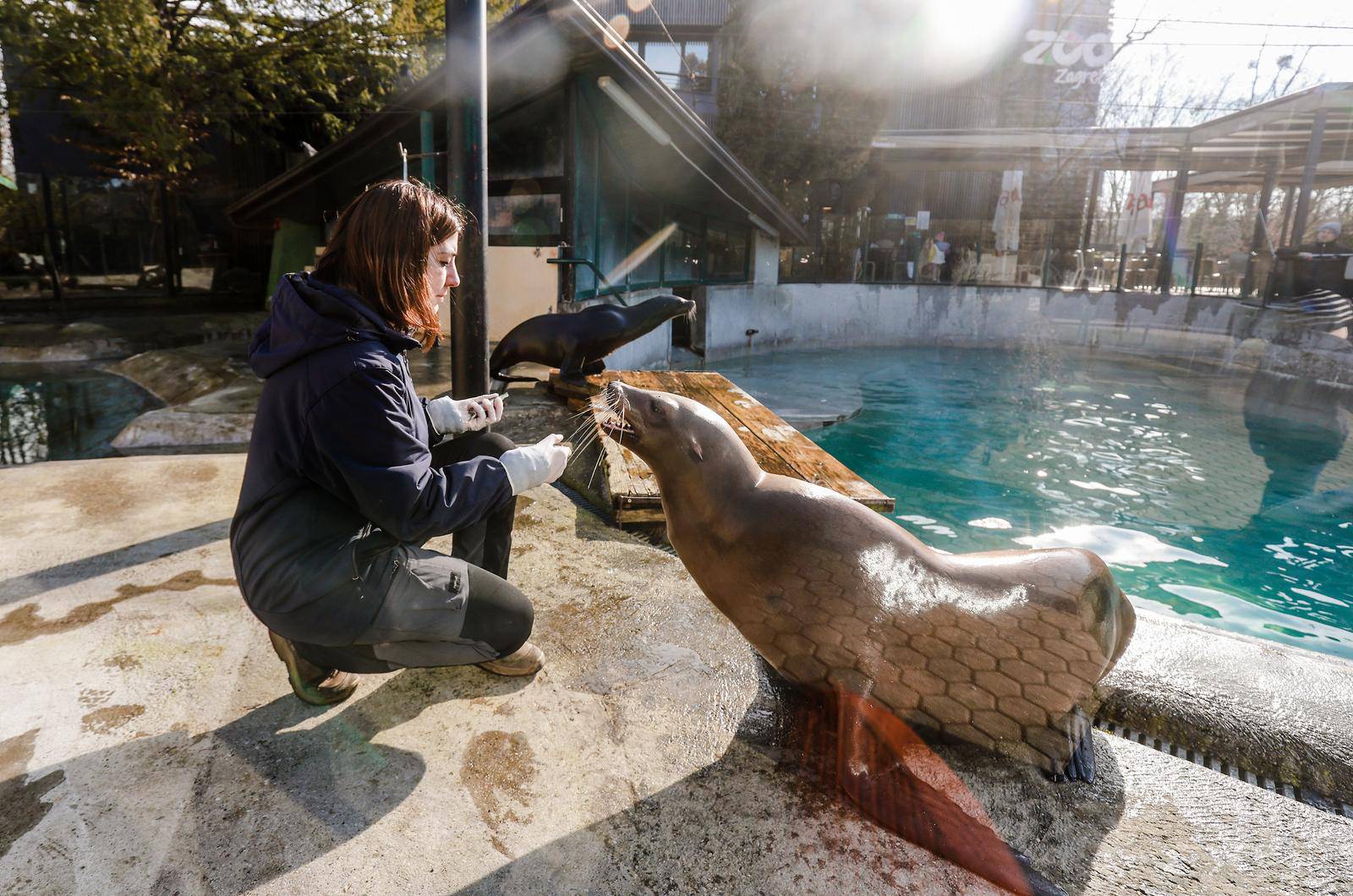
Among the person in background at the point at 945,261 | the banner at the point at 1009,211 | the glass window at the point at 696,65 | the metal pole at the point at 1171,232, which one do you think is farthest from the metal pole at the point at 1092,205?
the glass window at the point at 696,65

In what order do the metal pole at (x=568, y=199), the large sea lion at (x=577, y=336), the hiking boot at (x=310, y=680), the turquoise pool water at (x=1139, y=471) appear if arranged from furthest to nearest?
the metal pole at (x=568, y=199), the large sea lion at (x=577, y=336), the turquoise pool water at (x=1139, y=471), the hiking boot at (x=310, y=680)

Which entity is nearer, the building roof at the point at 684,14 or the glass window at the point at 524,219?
the glass window at the point at 524,219

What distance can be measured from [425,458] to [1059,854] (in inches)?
68.2

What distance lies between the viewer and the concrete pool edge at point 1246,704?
222 cm

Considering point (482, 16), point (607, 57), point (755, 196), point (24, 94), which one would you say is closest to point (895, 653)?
point (482, 16)

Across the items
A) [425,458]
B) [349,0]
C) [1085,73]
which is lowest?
[425,458]

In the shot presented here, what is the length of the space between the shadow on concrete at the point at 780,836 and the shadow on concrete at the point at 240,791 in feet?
1.39

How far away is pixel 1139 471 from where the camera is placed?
321 inches

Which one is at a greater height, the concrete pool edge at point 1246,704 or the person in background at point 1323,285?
the person in background at point 1323,285

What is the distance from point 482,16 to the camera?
353 cm

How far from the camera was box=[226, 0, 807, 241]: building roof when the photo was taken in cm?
615

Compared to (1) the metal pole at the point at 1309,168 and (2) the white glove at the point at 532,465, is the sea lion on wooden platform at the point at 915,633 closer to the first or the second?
(2) the white glove at the point at 532,465

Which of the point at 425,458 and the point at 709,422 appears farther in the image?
the point at 709,422

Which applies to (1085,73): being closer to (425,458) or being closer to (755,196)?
(755,196)
